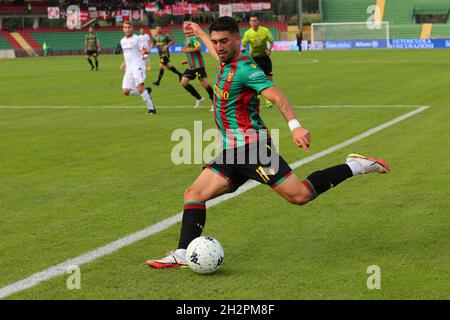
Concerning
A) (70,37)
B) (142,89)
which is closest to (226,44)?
(142,89)

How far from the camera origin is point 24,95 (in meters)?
24.4

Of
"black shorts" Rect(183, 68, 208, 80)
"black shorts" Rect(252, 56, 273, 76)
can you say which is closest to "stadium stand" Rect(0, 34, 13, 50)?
"black shorts" Rect(183, 68, 208, 80)

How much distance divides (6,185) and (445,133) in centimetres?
732

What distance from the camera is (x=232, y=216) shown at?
7.94 metres

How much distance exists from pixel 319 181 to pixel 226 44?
1.36 metres

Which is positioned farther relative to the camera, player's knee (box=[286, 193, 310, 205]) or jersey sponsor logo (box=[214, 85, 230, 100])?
player's knee (box=[286, 193, 310, 205])

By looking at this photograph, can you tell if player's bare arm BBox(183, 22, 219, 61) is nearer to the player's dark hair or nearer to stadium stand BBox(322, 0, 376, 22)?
the player's dark hair

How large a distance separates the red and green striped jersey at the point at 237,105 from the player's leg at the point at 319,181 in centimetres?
42

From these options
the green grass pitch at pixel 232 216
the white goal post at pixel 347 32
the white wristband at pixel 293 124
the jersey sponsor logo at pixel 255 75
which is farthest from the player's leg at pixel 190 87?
the white goal post at pixel 347 32

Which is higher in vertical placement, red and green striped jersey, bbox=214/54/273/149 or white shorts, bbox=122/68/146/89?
red and green striped jersey, bbox=214/54/273/149

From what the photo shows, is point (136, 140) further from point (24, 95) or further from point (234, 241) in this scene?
point (24, 95)

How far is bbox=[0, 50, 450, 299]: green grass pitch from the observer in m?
5.76

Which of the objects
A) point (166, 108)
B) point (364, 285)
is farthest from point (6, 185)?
point (166, 108)

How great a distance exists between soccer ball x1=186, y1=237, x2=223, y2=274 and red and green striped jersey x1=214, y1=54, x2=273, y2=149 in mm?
778
